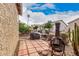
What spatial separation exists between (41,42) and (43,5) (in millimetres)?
476

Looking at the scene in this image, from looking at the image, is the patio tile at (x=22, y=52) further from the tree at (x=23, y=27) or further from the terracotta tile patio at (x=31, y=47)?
the tree at (x=23, y=27)

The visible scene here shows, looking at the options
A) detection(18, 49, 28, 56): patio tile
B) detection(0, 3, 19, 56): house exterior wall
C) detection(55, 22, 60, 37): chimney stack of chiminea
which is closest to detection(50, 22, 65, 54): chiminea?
detection(55, 22, 60, 37): chimney stack of chiminea

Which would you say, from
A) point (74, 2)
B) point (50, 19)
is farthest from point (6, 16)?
point (74, 2)

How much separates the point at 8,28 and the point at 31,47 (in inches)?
16.2

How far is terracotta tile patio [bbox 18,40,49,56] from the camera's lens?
2.10 metres

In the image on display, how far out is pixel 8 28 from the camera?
6.28 feet

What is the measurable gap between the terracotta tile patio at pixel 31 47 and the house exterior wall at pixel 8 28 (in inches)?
4.0

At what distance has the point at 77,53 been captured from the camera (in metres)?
2.10

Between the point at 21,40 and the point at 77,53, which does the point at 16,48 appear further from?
the point at 77,53

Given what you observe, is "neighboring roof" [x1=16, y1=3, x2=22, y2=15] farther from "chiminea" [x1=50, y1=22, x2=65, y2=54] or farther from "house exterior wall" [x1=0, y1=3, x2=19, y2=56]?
"chiminea" [x1=50, y1=22, x2=65, y2=54]

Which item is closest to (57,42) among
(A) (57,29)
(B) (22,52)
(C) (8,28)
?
(A) (57,29)

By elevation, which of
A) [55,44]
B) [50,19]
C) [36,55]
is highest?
[50,19]

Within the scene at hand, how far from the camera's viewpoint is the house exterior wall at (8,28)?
1676 mm

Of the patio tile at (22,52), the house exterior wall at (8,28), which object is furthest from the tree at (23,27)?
the patio tile at (22,52)
